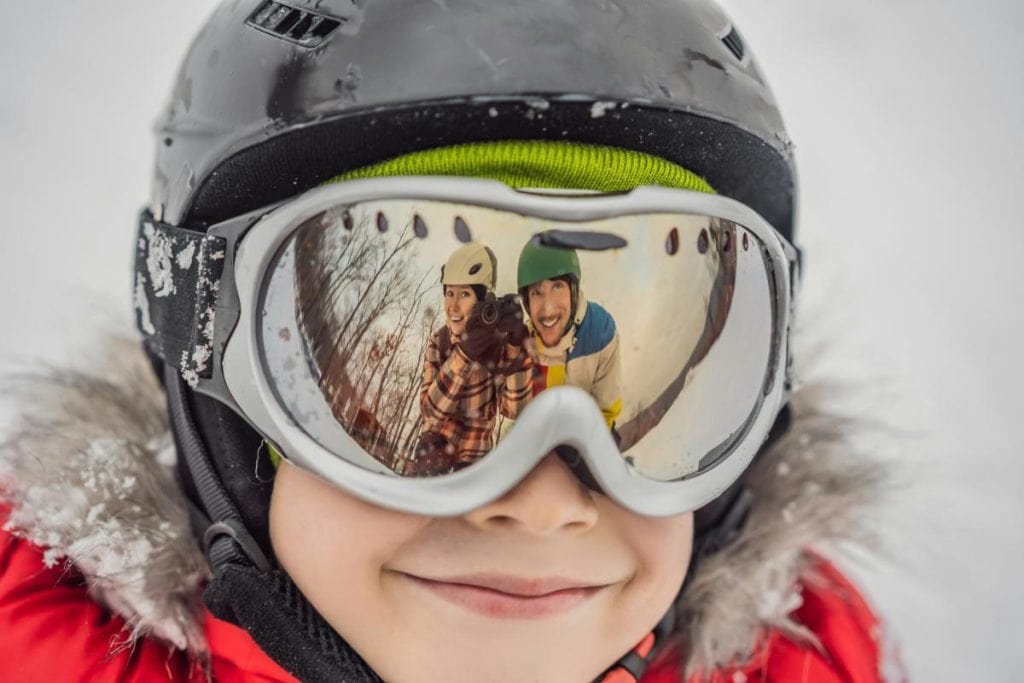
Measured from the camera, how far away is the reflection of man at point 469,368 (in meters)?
1.31

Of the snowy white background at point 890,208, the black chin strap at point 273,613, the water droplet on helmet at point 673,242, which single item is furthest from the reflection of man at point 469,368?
the snowy white background at point 890,208

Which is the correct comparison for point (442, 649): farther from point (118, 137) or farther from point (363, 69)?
point (118, 137)

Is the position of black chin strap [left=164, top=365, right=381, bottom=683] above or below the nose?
below

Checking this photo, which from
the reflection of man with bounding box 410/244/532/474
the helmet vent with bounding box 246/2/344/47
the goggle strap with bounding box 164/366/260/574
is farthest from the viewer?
the goggle strap with bounding box 164/366/260/574

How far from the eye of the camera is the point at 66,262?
3096 mm

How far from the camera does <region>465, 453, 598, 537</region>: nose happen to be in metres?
1.36

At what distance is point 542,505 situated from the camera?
1360mm

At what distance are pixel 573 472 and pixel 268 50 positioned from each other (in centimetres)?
73

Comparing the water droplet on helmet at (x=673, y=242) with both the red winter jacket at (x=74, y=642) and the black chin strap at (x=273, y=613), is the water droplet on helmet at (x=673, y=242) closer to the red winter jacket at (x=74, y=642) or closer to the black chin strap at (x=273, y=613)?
the black chin strap at (x=273, y=613)

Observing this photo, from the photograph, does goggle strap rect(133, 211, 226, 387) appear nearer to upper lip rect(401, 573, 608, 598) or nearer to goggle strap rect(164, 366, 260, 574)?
goggle strap rect(164, 366, 260, 574)

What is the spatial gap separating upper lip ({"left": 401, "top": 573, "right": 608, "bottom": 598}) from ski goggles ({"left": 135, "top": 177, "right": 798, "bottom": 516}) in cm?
14

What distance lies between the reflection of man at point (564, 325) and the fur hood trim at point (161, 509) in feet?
2.29

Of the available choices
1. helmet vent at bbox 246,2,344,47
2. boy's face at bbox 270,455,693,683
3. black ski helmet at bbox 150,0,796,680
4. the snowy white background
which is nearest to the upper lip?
boy's face at bbox 270,455,693,683

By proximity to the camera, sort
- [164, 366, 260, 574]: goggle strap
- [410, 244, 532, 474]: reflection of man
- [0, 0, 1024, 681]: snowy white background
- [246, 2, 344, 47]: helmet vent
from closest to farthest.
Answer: [410, 244, 532, 474]: reflection of man, [246, 2, 344, 47]: helmet vent, [164, 366, 260, 574]: goggle strap, [0, 0, 1024, 681]: snowy white background
